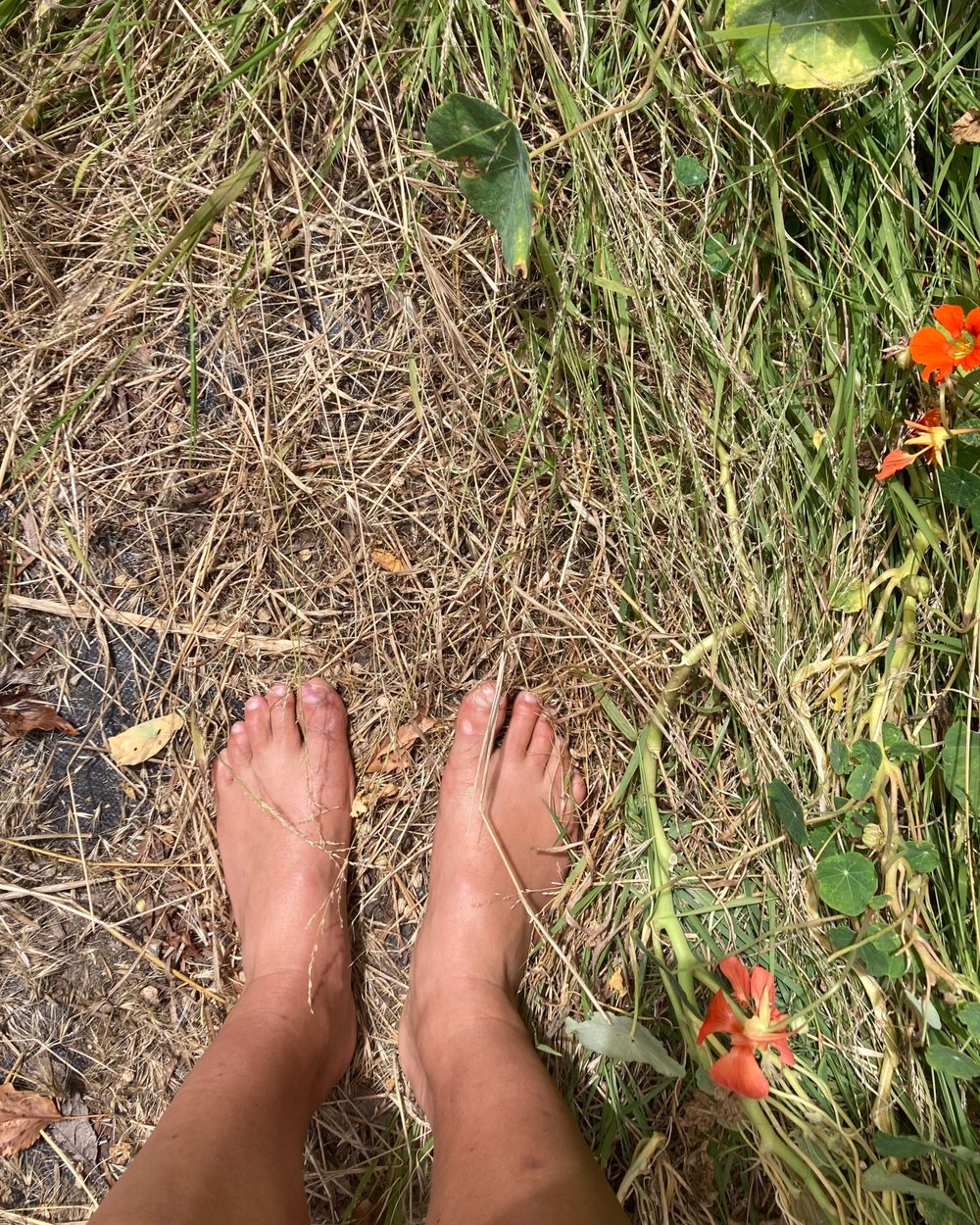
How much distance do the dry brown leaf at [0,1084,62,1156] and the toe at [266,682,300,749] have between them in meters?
0.73

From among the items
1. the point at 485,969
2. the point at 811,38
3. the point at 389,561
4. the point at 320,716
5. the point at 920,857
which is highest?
the point at 811,38

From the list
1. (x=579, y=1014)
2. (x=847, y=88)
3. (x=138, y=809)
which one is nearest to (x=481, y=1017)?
(x=579, y=1014)

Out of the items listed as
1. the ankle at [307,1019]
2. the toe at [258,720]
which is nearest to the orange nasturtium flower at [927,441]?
the toe at [258,720]

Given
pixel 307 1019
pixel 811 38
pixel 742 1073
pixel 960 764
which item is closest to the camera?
pixel 742 1073

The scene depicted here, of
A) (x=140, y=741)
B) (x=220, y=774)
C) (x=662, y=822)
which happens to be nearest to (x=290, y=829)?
(x=220, y=774)

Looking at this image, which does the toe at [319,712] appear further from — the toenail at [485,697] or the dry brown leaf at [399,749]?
the toenail at [485,697]

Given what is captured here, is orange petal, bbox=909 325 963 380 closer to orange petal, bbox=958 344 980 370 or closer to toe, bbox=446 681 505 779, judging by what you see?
orange petal, bbox=958 344 980 370

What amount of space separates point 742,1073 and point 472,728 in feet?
2.19

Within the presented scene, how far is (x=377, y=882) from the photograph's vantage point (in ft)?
5.12

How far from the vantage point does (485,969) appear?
4.79 ft

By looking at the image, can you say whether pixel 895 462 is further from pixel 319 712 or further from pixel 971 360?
pixel 319 712

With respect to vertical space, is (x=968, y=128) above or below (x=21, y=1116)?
above

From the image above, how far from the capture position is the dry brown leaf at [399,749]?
154cm

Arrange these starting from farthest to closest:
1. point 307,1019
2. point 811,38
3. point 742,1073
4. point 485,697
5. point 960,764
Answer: point 485,697 < point 307,1019 < point 960,764 < point 811,38 < point 742,1073
